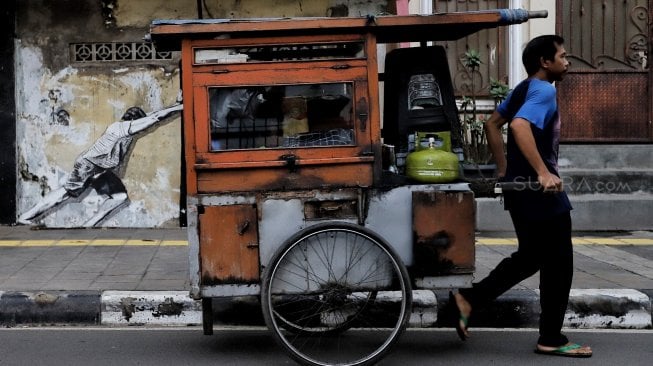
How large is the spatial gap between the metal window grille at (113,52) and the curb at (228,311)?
408cm

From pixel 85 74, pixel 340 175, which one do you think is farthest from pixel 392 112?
pixel 85 74

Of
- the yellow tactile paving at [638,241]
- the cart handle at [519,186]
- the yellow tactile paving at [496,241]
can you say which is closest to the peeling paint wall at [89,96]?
the yellow tactile paving at [496,241]

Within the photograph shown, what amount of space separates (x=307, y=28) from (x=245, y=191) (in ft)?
2.93

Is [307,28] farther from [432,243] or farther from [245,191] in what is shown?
[432,243]

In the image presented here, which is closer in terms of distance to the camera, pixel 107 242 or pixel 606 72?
pixel 107 242

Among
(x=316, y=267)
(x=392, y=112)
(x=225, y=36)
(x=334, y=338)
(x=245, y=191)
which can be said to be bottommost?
(x=334, y=338)

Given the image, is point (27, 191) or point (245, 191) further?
point (27, 191)

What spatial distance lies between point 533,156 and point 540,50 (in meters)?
0.61

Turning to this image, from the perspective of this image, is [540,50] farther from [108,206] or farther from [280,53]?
[108,206]

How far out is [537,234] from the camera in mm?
4691

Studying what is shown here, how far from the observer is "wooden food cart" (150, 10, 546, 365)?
176 inches

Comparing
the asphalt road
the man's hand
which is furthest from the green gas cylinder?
the asphalt road

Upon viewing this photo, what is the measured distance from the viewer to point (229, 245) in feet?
14.8

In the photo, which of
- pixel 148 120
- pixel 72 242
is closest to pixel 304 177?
pixel 72 242
